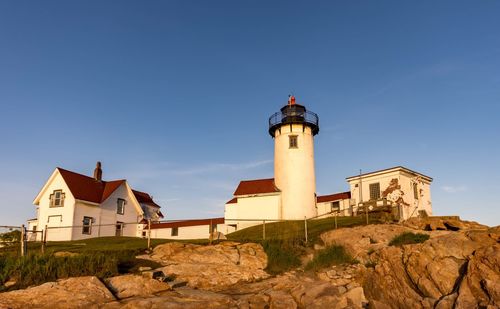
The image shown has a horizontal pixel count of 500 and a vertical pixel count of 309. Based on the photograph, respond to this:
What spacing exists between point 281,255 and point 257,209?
743 inches

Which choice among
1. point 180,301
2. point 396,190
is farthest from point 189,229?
point 180,301

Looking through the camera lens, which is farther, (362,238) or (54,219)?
(54,219)

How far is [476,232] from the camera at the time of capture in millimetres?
19609

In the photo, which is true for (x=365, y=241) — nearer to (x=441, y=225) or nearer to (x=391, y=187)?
(x=441, y=225)

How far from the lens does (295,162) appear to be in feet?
136

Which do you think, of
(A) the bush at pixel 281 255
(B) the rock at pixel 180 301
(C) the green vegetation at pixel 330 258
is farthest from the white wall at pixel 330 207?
(B) the rock at pixel 180 301

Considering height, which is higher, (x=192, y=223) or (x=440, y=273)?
(x=192, y=223)

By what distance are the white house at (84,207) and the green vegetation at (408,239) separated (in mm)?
26901

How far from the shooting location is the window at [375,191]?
125 feet

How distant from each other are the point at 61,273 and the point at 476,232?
62.0 ft

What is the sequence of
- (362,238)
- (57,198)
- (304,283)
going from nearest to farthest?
(304,283) < (362,238) < (57,198)

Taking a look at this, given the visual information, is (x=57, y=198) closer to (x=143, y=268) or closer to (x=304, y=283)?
(x=143, y=268)

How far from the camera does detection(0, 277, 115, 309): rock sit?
1528cm

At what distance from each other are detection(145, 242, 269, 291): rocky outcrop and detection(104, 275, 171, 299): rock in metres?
1.64
